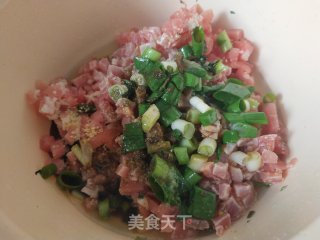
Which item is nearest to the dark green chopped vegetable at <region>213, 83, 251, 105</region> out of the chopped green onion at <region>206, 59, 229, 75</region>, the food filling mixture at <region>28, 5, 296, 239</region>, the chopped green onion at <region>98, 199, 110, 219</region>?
the food filling mixture at <region>28, 5, 296, 239</region>

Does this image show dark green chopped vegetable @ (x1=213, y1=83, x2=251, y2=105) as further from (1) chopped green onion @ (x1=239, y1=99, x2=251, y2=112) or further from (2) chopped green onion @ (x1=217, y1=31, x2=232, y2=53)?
(2) chopped green onion @ (x1=217, y1=31, x2=232, y2=53)

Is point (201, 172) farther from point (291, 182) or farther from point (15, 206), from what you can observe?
point (15, 206)

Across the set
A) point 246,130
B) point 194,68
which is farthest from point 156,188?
point 194,68

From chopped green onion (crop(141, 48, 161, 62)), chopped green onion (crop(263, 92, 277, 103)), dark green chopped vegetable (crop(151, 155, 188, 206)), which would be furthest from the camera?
chopped green onion (crop(263, 92, 277, 103))

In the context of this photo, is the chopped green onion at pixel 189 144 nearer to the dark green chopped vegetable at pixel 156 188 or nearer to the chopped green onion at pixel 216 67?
the dark green chopped vegetable at pixel 156 188

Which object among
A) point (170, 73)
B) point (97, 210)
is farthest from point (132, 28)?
point (97, 210)
